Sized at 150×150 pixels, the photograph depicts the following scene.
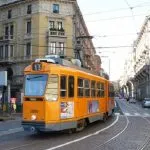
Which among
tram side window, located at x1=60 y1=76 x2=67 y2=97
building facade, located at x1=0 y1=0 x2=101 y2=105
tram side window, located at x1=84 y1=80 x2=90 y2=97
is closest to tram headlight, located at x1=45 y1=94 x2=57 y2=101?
tram side window, located at x1=60 y1=76 x2=67 y2=97

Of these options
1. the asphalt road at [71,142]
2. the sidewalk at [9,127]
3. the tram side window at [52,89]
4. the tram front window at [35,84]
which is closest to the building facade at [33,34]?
the sidewalk at [9,127]

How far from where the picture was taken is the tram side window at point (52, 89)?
1828cm

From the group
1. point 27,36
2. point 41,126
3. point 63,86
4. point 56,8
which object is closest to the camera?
point 41,126

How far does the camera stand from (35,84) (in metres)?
18.6

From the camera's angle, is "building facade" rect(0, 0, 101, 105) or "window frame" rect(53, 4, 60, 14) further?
"window frame" rect(53, 4, 60, 14)

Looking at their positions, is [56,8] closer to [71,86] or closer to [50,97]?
[71,86]

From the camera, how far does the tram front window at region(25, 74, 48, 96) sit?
18.3 m

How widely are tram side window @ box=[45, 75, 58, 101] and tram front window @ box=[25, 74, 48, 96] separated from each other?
19 centimetres

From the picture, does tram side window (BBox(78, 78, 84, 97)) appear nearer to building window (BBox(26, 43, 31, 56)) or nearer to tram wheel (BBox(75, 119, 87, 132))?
tram wheel (BBox(75, 119, 87, 132))

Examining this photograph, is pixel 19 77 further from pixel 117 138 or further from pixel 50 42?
pixel 117 138

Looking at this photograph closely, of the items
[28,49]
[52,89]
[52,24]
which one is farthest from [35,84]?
[28,49]

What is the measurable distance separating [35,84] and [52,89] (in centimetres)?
77

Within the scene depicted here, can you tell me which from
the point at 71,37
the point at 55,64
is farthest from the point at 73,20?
the point at 55,64

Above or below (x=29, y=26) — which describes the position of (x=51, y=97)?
below
